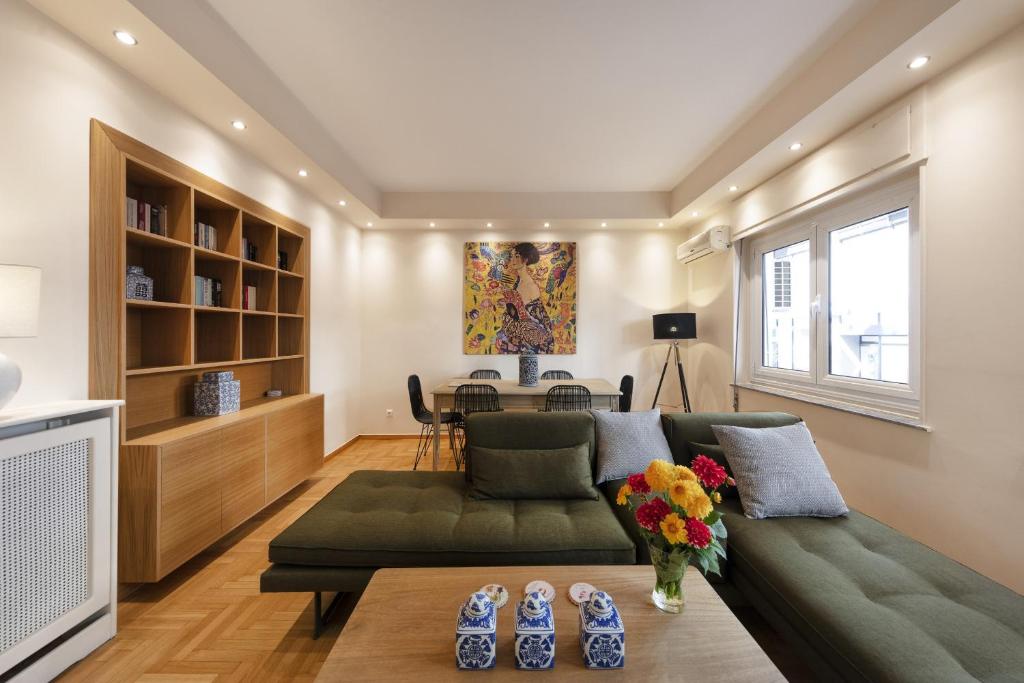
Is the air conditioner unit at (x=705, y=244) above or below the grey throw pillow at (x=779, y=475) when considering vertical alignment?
above

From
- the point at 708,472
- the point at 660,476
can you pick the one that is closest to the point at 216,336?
the point at 660,476

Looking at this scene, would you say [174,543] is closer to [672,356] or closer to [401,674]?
[401,674]

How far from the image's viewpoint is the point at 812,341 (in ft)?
11.1

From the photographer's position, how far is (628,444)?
2.42 metres

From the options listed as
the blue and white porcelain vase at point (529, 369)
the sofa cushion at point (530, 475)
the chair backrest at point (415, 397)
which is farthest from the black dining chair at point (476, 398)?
the sofa cushion at point (530, 475)

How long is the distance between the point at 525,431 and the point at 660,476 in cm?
123

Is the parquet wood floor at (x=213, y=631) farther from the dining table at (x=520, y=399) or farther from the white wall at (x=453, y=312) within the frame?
the white wall at (x=453, y=312)

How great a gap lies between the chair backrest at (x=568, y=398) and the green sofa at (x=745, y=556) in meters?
1.22

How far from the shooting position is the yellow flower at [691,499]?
1163 millimetres

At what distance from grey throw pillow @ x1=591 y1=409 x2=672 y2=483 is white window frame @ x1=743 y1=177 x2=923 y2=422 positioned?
1.47 m

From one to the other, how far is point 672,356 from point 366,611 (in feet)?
16.1

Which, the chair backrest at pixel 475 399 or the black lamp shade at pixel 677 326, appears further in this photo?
the black lamp shade at pixel 677 326

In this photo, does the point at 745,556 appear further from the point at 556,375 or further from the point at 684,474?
the point at 556,375

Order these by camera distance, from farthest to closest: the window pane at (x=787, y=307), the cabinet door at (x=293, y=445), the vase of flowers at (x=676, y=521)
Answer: the window pane at (x=787, y=307) → the cabinet door at (x=293, y=445) → the vase of flowers at (x=676, y=521)
